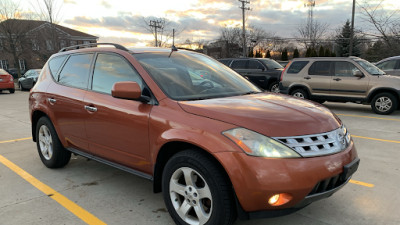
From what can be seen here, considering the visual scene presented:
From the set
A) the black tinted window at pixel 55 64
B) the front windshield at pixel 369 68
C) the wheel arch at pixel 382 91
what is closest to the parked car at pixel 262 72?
the front windshield at pixel 369 68

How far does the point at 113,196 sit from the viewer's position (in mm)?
3473

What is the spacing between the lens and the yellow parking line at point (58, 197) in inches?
117

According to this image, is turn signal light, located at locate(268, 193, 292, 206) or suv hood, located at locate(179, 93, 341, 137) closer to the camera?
turn signal light, located at locate(268, 193, 292, 206)

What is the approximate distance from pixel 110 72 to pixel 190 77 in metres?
0.94

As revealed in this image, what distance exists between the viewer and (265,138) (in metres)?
2.23

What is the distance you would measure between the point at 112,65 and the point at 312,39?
52.8 meters

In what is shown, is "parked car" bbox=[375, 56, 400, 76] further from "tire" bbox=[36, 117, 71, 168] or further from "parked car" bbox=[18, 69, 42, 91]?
"parked car" bbox=[18, 69, 42, 91]

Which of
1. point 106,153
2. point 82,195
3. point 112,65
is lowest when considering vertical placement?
point 82,195

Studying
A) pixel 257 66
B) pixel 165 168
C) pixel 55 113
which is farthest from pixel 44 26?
pixel 165 168

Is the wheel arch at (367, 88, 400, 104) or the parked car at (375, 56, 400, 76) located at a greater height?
the parked car at (375, 56, 400, 76)

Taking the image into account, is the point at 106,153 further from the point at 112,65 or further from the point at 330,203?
the point at 330,203

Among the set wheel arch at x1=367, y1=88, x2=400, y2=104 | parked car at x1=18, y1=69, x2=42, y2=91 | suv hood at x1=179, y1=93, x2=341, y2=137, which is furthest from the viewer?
parked car at x1=18, y1=69, x2=42, y2=91

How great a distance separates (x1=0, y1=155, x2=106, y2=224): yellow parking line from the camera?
297 centimetres

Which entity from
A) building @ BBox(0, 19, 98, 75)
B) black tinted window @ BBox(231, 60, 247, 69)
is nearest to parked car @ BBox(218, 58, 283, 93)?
black tinted window @ BBox(231, 60, 247, 69)
